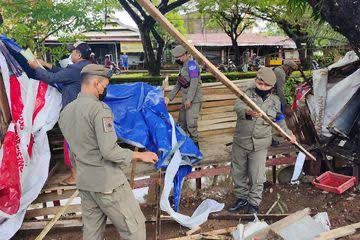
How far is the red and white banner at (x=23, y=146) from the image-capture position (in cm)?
435

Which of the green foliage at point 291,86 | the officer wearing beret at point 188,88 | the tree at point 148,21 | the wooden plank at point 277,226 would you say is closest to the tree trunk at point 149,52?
the tree at point 148,21

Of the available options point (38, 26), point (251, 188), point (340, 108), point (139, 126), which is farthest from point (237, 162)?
point (38, 26)

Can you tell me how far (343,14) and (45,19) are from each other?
338 inches

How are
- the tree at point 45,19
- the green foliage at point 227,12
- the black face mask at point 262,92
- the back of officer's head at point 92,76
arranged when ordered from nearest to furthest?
the back of officer's head at point 92,76, the black face mask at point 262,92, the tree at point 45,19, the green foliage at point 227,12

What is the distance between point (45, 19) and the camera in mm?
10352

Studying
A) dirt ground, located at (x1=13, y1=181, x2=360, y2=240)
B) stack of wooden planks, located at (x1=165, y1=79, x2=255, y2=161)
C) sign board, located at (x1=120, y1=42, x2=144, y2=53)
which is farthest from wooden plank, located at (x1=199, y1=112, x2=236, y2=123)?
sign board, located at (x1=120, y1=42, x2=144, y2=53)

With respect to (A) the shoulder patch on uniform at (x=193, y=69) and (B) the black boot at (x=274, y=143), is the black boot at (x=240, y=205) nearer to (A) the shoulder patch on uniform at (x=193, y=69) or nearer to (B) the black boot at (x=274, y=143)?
(B) the black boot at (x=274, y=143)

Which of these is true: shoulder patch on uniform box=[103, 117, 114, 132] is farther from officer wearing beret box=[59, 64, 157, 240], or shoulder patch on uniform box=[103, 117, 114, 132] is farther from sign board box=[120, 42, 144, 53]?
sign board box=[120, 42, 144, 53]

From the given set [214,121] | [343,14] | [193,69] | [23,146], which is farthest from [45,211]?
[343,14]

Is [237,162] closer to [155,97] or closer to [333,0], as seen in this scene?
[155,97]

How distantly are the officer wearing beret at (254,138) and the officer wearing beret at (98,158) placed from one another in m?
1.90

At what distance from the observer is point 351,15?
4.16 m

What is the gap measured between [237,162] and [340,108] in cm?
219

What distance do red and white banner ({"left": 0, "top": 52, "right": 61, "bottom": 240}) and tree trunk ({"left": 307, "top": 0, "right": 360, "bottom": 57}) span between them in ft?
12.5
